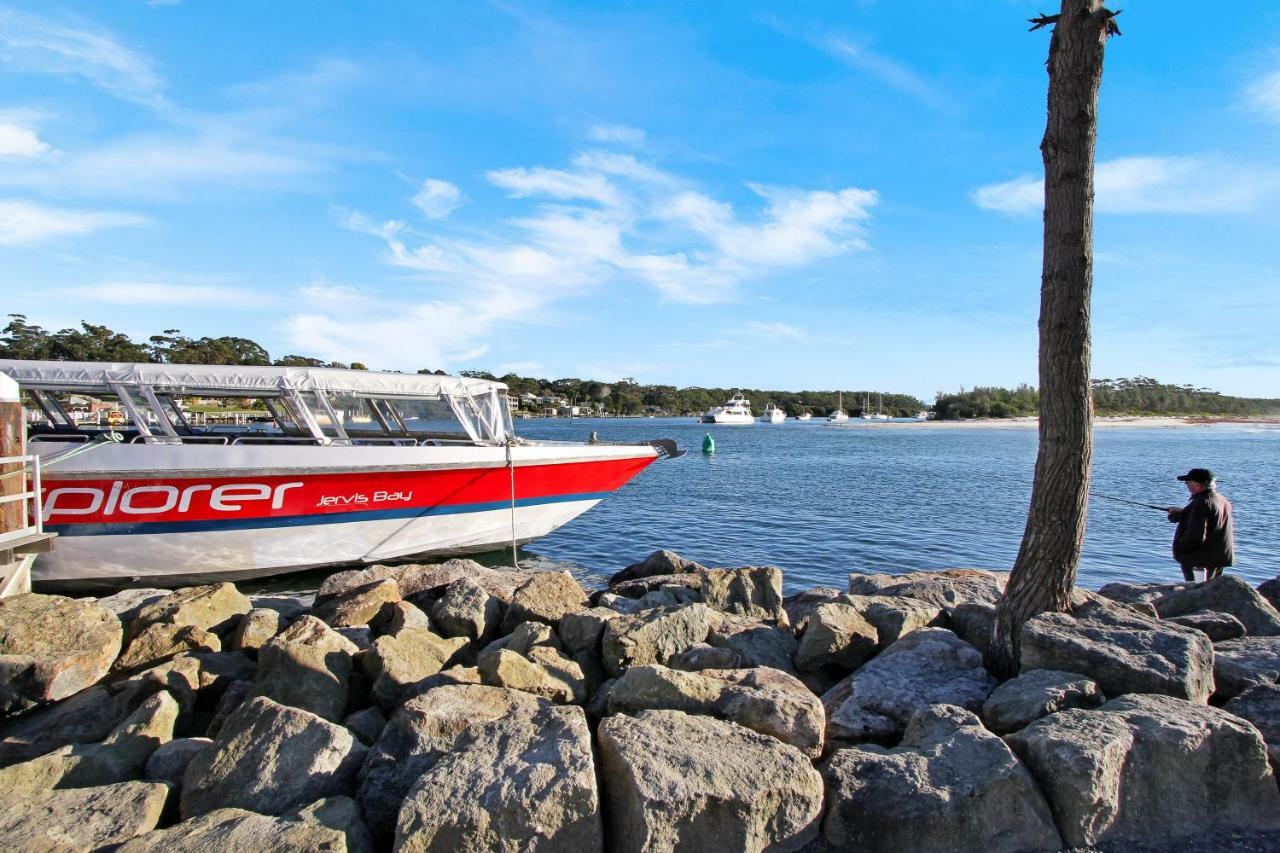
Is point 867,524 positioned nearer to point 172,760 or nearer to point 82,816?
point 172,760

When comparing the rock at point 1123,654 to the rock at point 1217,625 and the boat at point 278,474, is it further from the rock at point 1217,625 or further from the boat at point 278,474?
the boat at point 278,474

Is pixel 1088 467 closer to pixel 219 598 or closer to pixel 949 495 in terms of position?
pixel 219 598

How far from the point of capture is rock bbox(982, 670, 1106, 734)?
4320 mm

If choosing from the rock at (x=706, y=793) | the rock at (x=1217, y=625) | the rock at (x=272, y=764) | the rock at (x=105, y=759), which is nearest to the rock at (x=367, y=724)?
the rock at (x=272, y=764)

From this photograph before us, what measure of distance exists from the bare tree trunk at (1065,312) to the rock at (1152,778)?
4.71ft

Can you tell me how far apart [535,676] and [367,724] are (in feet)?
3.87

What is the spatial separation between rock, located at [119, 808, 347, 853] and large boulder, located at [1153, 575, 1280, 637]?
7.13 meters

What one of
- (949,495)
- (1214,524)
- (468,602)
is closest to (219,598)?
(468,602)

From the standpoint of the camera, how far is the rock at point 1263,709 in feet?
13.5

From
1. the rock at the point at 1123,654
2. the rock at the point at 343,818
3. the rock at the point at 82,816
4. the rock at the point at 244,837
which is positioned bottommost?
the rock at the point at 82,816

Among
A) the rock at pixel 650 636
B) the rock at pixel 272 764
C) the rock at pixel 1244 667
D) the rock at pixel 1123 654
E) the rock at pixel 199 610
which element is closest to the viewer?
the rock at pixel 272 764

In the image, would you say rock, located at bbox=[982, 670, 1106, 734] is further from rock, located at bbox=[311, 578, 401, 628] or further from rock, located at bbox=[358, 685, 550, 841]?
rock, located at bbox=[311, 578, 401, 628]

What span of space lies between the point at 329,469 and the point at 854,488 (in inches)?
840

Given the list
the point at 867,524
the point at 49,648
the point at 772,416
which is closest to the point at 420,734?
the point at 49,648
